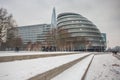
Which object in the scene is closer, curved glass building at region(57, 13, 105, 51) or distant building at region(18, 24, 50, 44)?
curved glass building at region(57, 13, 105, 51)

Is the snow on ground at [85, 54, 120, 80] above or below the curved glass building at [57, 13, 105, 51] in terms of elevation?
below

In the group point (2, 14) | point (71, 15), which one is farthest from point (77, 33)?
point (2, 14)

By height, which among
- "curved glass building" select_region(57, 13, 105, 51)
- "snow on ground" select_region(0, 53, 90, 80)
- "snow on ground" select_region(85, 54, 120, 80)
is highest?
"curved glass building" select_region(57, 13, 105, 51)

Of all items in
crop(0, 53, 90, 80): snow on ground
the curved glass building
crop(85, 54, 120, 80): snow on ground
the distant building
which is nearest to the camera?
crop(0, 53, 90, 80): snow on ground

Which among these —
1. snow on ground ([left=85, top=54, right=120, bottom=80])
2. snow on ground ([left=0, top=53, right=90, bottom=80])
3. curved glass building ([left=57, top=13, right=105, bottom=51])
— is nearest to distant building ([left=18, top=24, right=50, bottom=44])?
curved glass building ([left=57, top=13, right=105, bottom=51])

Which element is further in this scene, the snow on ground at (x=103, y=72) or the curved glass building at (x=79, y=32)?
the curved glass building at (x=79, y=32)

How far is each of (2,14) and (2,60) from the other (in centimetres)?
1927

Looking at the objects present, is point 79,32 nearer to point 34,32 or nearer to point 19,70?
point 34,32

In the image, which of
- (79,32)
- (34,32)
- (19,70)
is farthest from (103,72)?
(34,32)

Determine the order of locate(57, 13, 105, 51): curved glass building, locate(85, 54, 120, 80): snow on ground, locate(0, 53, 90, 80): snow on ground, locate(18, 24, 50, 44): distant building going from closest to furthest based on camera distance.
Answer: locate(0, 53, 90, 80): snow on ground
locate(85, 54, 120, 80): snow on ground
locate(57, 13, 105, 51): curved glass building
locate(18, 24, 50, 44): distant building

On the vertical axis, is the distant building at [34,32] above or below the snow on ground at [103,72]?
above

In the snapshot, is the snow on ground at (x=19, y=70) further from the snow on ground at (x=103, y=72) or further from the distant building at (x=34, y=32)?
the distant building at (x=34, y=32)

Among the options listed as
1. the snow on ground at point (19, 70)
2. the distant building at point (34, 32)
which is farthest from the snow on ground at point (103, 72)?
the distant building at point (34, 32)

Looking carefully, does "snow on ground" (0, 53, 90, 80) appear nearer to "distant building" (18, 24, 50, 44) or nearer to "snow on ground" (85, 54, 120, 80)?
"snow on ground" (85, 54, 120, 80)
